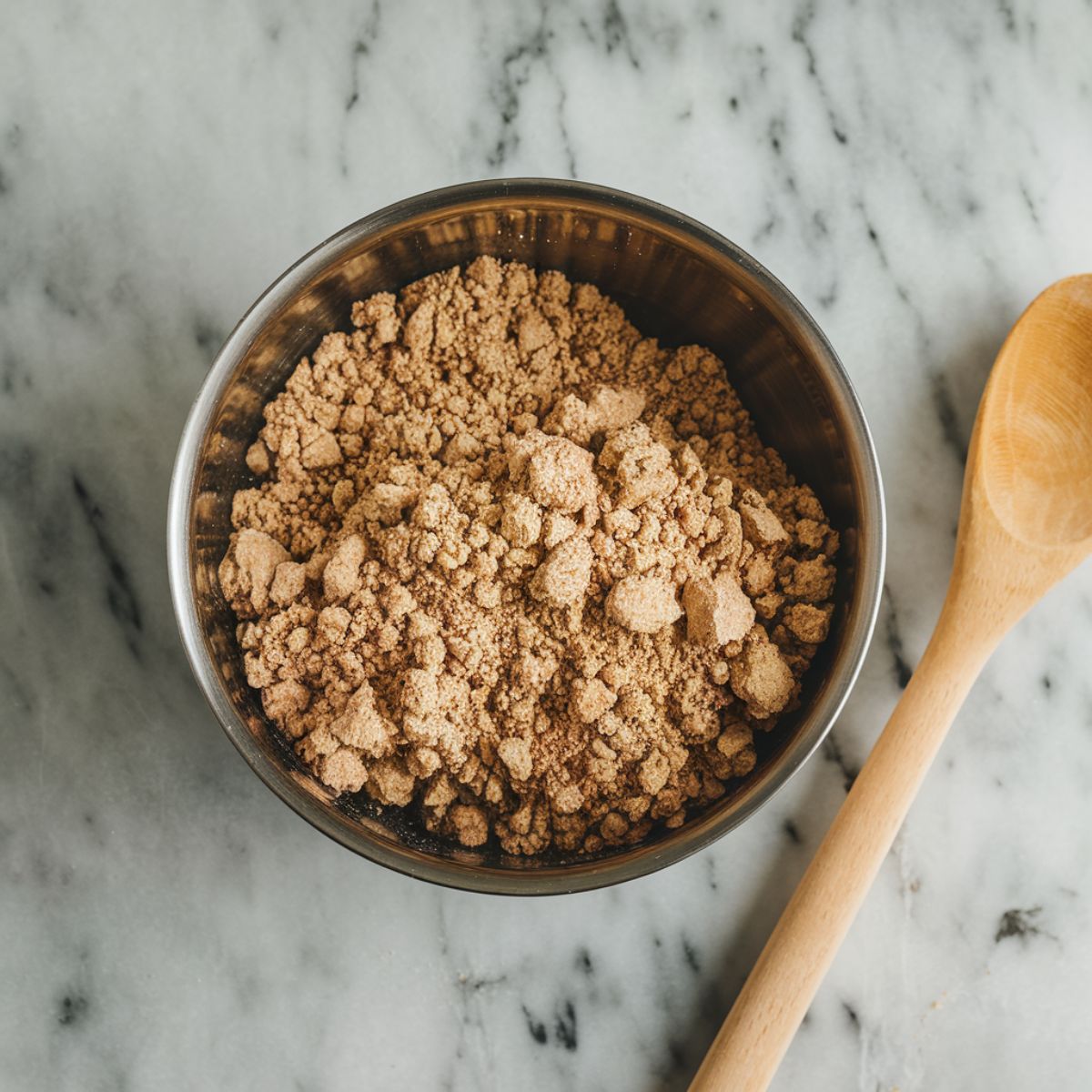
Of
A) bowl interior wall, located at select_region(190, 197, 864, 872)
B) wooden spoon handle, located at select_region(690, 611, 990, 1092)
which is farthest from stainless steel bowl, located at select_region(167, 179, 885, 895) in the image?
wooden spoon handle, located at select_region(690, 611, 990, 1092)

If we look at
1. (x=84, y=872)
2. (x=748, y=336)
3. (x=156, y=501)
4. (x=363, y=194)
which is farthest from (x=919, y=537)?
(x=84, y=872)

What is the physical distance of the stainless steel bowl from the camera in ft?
2.33

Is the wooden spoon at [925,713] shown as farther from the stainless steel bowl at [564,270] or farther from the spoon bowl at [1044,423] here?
the stainless steel bowl at [564,270]

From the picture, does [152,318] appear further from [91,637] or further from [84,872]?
[84,872]

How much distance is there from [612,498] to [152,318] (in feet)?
1.83

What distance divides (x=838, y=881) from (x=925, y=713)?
18 centimetres

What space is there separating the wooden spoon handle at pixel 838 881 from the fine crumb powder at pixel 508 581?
172 mm

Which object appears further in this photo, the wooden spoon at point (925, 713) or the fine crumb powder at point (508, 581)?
the wooden spoon at point (925, 713)

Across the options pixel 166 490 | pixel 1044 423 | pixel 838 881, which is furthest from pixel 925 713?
pixel 166 490

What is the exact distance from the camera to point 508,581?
0.73 meters

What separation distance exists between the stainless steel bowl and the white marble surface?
0.20 meters

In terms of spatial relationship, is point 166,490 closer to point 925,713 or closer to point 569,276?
point 569,276

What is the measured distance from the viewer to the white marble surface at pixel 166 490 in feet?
3.07

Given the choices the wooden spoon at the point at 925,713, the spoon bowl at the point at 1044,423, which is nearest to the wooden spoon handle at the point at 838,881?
the wooden spoon at the point at 925,713
